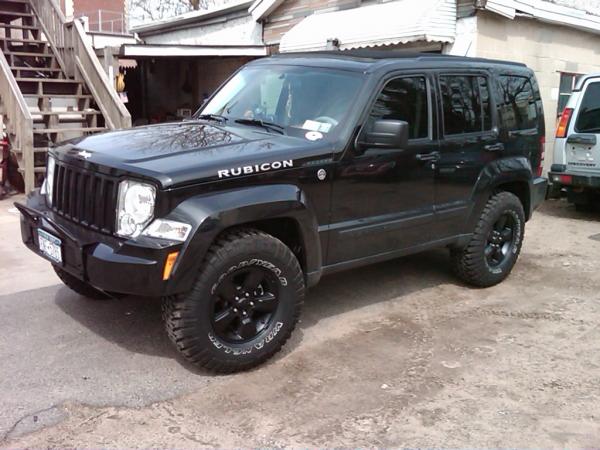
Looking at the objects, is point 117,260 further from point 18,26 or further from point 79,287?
point 18,26

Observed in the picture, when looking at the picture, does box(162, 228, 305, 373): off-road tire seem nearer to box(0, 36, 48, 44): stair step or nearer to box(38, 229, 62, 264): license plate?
box(38, 229, 62, 264): license plate

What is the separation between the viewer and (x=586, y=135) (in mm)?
8391

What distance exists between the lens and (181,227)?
3.36m

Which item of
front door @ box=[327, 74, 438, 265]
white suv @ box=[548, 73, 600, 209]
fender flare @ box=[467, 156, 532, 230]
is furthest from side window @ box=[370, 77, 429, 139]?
white suv @ box=[548, 73, 600, 209]

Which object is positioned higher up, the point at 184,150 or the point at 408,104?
the point at 408,104

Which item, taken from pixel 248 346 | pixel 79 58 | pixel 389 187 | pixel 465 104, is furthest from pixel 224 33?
pixel 248 346

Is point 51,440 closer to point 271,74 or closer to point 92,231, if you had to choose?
point 92,231

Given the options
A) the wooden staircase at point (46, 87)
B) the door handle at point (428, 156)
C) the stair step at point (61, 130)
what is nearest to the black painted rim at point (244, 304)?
the door handle at point (428, 156)

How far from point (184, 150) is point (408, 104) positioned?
1884 millimetres

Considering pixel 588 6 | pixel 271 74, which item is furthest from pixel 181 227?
pixel 588 6

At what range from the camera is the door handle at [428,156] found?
4.67 meters

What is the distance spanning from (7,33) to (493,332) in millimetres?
11464

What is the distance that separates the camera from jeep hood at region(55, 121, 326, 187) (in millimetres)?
3443

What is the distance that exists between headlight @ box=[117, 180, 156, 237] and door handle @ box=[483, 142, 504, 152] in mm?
3100
